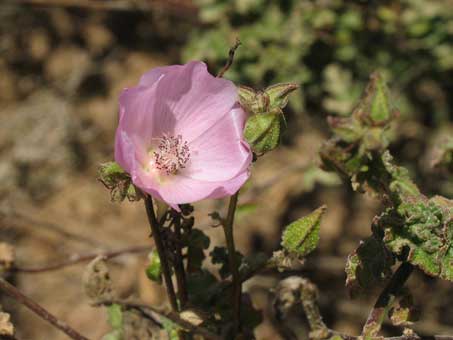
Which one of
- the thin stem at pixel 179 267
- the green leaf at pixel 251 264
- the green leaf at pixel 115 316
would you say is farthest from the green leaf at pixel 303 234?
the green leaf at pixel 115 316

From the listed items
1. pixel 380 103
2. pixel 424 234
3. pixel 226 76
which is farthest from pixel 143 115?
pixel 226 76

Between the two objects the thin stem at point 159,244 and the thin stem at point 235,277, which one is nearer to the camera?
the thin stem at point 159,244

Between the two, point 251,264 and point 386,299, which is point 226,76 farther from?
point 386,299

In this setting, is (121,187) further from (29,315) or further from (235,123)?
(29,315)

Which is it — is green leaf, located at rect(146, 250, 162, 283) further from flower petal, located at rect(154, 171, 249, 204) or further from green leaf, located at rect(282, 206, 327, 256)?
green leaf, located at rect(282, 206, 327, 256)

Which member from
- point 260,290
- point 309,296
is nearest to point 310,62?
point 260,290

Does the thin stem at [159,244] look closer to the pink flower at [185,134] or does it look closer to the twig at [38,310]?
the pink flower at [185,134]
